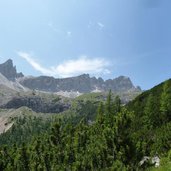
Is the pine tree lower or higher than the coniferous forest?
higher

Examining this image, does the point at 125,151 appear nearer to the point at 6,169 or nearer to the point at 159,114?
the point at 6,169

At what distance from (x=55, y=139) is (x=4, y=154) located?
71.5 feet

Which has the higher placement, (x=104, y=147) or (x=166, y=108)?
(x=166, y=108)

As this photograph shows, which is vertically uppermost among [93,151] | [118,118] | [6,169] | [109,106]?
[109,106]

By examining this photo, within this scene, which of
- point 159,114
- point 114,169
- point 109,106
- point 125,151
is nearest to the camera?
point 114,169

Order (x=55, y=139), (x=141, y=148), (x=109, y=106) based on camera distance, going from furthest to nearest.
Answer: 1. (x=109, y=106)
2. (x=55, y=139)
3. (x=141, y=148)

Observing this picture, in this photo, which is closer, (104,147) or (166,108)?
(104,147)

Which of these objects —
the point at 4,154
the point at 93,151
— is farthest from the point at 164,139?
the point at 4,154

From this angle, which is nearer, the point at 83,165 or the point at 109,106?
the point at 83,165

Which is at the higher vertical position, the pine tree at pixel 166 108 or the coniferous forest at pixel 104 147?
the pine tree at pixel 166 108

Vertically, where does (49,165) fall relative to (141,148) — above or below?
below

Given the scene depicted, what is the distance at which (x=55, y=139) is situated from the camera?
325 ft

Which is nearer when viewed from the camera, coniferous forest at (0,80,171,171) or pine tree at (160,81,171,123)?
coniferous forest at (0,80,171,171)

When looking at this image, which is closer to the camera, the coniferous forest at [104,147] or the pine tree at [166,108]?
the coniferous forest at [104,147]
